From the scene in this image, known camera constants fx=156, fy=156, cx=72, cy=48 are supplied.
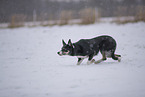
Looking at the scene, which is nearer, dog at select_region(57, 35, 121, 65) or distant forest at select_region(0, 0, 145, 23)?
dog at select_region(57, 35, 121, 65)

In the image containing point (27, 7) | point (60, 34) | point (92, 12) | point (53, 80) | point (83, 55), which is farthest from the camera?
point (27, 7)

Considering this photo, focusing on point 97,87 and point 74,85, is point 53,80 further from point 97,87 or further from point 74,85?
point 97,87

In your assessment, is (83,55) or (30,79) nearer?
(30,79)

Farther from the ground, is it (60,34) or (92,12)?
(92,12)

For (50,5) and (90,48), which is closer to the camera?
(90,48)

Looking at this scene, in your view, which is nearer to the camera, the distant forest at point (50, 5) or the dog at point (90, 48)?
the dog at point (90, 48)

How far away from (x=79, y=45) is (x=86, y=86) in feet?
6.10

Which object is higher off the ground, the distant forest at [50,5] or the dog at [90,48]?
the distant forest at [50,5]

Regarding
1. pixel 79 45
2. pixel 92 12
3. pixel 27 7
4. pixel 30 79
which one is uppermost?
pixel 27 7

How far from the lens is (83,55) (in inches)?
193

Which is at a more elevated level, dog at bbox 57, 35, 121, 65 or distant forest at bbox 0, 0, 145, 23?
distant forest at bbox 0, 0, 145, 23

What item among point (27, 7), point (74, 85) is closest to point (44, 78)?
point (74, 85)

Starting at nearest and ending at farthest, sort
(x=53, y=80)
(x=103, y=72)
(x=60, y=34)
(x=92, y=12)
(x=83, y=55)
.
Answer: (x=53, y=80)
(x=103, y=72)
(x=83, y=55)
(x=60, y=34)
(x=92, y=12)

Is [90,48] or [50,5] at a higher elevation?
[50,5]
